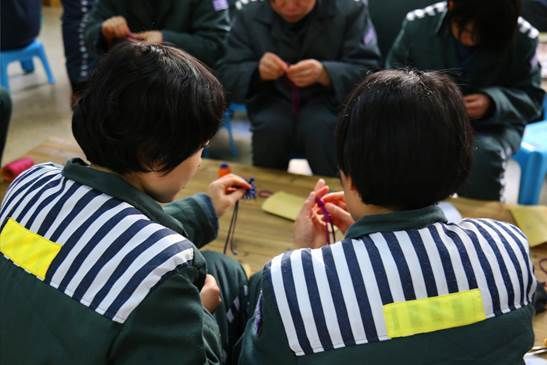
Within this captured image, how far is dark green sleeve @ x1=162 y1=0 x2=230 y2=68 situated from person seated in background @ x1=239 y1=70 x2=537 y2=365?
51.5 inches

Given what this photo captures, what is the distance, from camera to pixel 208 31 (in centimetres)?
203

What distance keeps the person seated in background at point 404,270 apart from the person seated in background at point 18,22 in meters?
Result: 2.53

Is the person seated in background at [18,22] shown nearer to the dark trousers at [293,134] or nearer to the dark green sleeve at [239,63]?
the dark green sleeve at [239,63]

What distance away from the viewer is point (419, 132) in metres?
0.71

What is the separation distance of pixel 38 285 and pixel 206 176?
3.00 feet

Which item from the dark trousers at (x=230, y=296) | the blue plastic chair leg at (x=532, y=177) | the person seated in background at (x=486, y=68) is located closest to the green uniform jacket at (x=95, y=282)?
the dark trousers at (x=230, y=296)

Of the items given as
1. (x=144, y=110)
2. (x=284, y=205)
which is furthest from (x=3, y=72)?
(x=144, y=110)

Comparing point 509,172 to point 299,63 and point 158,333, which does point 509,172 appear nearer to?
point 299,63

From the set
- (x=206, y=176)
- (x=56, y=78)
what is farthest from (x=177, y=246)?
(x=56, y=78)

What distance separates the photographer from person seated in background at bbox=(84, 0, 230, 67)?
1976mm

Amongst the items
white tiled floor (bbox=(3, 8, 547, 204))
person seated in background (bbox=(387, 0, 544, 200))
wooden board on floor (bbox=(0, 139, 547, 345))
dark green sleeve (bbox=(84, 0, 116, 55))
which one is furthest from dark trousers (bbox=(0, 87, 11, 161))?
person seated in background (bbox=(387, 0, 544, 200))

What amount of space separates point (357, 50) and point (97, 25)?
0.94 metres

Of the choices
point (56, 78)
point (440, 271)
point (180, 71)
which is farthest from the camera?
point (56, 78)

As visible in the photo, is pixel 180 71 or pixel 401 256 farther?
pixel 180 71
